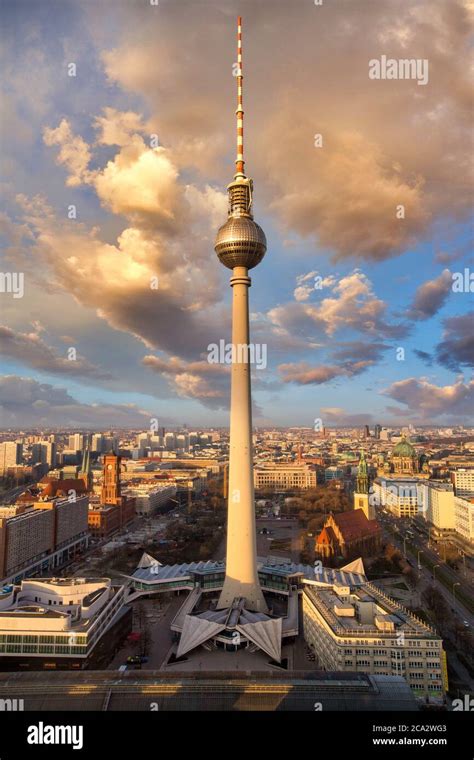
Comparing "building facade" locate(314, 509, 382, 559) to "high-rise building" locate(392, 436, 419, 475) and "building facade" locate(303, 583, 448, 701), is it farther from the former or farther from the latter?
"high-rise building" locate(392, 436, 419, 475)

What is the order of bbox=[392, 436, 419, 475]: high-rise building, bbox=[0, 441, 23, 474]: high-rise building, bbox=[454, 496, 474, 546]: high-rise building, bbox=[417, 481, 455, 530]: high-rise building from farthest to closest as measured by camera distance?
bbox=[0, 441, 23, 474]: high-rise building
bbox=[392, 436, 419, 475]: high-rise building
bbox=[417, 481, 455, 530]: high-rise building
bbox=[454, 496, 474, 546]: high-rise building

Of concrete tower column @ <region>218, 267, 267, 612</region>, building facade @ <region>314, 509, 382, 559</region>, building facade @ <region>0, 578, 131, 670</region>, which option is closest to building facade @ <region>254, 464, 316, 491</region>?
building facade @ <region>314, 509, 382, 559</region>

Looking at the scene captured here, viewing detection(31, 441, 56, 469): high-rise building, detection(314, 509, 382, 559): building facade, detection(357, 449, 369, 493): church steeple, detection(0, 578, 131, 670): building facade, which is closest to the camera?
detection(0, 578, 131, 670): building facade

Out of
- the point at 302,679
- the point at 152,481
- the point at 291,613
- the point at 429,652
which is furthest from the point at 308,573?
the point at 152,481

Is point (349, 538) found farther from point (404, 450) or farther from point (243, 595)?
point (404, 450)

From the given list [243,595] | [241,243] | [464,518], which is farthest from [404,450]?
[241,243]

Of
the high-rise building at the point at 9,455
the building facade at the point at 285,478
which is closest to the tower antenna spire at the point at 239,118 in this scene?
the building facade at the point at 285,478
